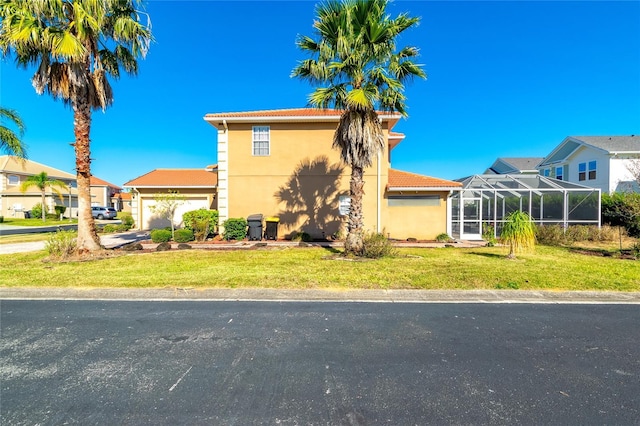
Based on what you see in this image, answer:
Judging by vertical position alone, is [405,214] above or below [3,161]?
below

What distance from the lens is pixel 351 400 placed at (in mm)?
2873

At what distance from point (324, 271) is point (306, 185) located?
26.9 feet

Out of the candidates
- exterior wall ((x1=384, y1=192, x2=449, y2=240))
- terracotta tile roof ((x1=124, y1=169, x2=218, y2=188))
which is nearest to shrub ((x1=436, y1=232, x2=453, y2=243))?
exterior wall ((x1=384, y1=192, x2=449, y2=240))

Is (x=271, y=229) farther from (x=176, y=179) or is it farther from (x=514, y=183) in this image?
(x=514, y=183)

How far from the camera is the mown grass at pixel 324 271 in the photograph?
22.9 feet

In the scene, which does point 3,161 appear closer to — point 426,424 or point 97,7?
point 97,7

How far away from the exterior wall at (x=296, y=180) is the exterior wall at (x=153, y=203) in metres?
3.72

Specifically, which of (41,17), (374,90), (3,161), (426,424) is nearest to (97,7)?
(41,17)

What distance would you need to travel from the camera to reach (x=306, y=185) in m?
15.9

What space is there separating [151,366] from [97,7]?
37.3 ft

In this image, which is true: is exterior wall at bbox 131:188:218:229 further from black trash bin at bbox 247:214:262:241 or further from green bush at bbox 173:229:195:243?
black trash bin at bbox 247:214:262:241

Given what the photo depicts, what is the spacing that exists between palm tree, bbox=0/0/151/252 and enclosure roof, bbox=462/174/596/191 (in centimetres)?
1620

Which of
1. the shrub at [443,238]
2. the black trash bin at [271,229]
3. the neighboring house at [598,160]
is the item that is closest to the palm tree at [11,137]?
the black trash bin at [271,229]

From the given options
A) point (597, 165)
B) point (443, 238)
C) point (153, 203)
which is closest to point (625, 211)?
point (443, 238)
